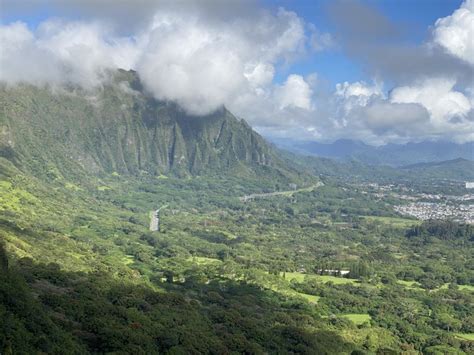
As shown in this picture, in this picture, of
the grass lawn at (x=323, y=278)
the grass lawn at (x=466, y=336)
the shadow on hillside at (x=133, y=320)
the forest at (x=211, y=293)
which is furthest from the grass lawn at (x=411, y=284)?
the shadow on hillside at (x=133, y=320)

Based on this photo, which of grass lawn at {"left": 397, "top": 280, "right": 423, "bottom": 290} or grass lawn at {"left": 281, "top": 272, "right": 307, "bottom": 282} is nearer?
grass lawn at {"left": 281, "top": 272, "right": 307, "bottom": 282}

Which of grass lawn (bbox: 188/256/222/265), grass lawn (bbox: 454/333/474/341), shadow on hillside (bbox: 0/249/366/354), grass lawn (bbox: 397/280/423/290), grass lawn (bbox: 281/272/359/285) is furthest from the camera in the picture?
grass lawn (bbox: 188/256/222/265)

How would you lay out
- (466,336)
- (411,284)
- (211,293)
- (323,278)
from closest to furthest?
(211,293)
(466,336)
(411,284)
(323,278)

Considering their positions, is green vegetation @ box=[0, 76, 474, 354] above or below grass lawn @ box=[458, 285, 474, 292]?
above

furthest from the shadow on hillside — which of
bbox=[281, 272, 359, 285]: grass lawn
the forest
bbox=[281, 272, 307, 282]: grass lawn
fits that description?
bbox=[281, 272, 359, 285]: grass lawn

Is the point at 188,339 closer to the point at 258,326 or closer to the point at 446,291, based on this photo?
the point at 258,326

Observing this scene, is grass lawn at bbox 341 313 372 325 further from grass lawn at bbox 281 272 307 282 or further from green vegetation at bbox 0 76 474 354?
grass lawn at bbox 281 272 307 282

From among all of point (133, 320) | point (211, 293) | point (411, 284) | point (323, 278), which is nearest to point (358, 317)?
point (211, 293)

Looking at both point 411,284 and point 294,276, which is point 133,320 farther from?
point 411,284
